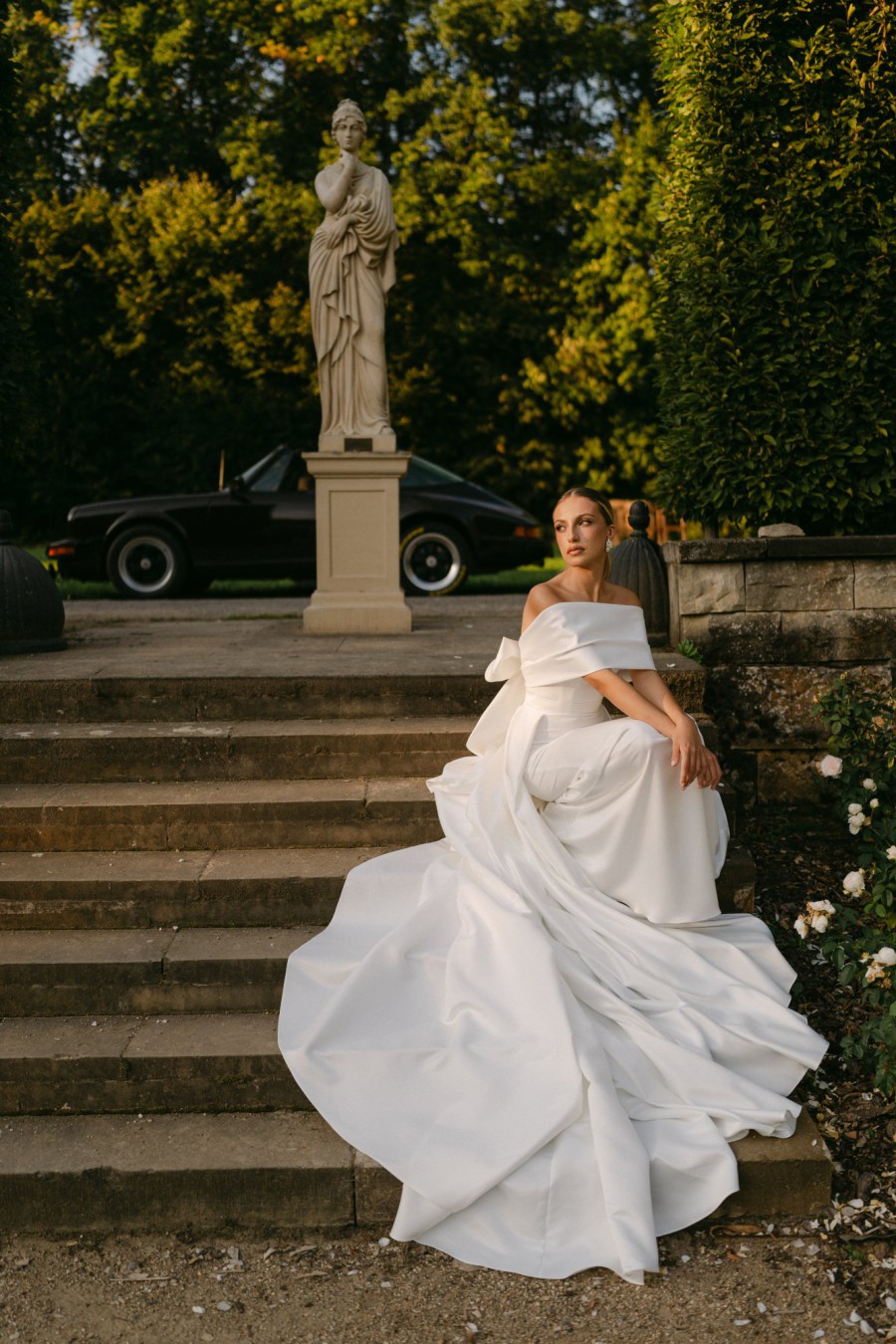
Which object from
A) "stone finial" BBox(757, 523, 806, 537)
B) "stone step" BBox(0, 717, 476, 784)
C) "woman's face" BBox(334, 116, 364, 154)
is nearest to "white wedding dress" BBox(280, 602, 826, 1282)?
"stone step" BBox(0, 717, 476, 784)

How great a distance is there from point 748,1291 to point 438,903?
137 cm

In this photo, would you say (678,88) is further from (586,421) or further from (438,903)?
(586,421)

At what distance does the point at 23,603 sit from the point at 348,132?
3649 millimetres

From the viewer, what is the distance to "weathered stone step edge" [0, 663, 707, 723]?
5281mm

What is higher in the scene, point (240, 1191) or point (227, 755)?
point (227, 755)

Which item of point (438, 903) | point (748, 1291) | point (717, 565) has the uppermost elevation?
point (717, 565)

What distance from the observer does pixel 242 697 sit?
5.29 metres

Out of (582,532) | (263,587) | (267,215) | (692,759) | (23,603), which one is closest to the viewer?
(692,759)

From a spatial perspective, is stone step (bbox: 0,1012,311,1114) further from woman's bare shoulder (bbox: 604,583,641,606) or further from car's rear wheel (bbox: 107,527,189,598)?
car's rear wheel (bbox: 107,527,189,598)

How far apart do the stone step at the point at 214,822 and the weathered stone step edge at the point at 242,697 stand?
696 millimetres

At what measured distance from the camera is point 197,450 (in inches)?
805

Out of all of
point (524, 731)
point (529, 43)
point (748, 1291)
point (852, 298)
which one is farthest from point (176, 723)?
point (529, 43)

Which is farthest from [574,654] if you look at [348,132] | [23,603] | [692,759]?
[348,132]

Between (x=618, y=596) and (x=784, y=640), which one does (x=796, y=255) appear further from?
(x=618, y=596)
